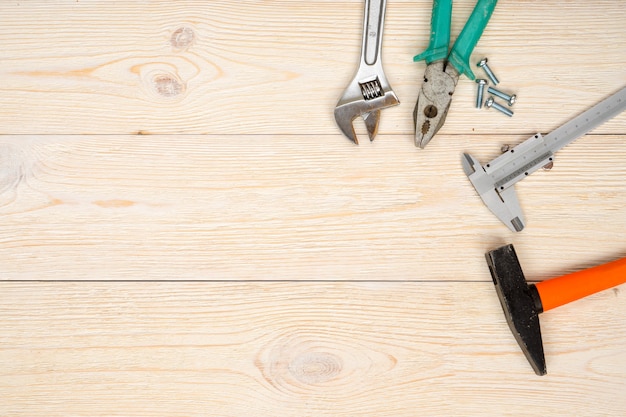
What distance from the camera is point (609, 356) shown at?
99 centimetres

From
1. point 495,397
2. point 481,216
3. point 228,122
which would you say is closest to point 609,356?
point 495,397

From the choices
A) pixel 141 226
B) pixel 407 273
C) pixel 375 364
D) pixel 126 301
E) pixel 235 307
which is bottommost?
pixel 375 364

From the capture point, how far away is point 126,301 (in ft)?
3.34

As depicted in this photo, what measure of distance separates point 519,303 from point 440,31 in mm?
492

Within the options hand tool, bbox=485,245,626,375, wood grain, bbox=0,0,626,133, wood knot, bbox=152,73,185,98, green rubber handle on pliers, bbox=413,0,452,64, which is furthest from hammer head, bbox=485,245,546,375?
wood knot, bbox=152,73,185,98

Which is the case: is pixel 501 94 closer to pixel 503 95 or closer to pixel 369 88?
pixel 503 95

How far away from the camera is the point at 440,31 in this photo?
3.21 feet

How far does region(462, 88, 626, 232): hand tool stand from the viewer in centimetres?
100

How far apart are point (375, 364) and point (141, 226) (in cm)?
50

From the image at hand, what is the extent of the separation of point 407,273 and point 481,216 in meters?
0.17

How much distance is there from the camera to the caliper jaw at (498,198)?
3.27 ft

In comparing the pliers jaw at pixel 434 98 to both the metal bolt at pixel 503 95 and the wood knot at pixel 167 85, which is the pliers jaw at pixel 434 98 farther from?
the wood knot at pixel 167 85

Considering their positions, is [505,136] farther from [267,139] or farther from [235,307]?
[235,307]

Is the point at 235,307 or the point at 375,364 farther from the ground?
the point at 235,307
